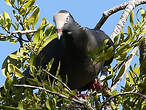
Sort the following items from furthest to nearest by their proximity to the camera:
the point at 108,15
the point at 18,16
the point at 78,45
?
the point at 108,15
the point at 78,45
the point at 18,16

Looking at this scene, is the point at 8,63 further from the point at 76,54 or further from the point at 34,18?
the point at 76,54

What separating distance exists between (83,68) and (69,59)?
0.17 m

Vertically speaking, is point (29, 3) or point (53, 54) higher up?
point (29, 3)

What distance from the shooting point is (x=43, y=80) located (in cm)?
263

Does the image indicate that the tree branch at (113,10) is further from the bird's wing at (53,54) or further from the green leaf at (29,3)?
the green leaf at (29,3)

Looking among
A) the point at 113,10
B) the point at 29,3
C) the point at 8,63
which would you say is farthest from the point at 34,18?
the point at 113,10

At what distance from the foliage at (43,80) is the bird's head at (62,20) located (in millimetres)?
96

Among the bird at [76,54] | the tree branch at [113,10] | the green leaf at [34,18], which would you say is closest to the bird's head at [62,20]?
the bird at [76,54]

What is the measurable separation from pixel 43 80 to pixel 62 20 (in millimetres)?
1047

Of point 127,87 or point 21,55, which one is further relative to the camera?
point 21,55

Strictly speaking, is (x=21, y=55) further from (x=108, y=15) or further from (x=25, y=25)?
(x=108, y=15)

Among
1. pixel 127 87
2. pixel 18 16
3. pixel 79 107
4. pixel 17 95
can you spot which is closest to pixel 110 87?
pixel 127 87

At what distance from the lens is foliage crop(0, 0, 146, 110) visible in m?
2.57

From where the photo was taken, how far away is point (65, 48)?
12.9 feet
